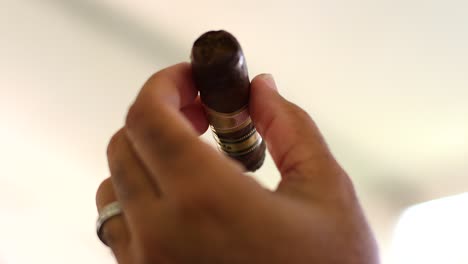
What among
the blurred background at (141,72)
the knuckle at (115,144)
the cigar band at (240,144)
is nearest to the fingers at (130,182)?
the knuckle at (115,144)

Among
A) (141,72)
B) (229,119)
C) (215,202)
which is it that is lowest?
(215,202)

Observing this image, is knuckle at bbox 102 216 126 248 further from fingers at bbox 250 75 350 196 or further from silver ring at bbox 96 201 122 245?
fingers at bbox 250 75 350 196

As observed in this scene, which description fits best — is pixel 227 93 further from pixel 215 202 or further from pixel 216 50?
pixel 215 202

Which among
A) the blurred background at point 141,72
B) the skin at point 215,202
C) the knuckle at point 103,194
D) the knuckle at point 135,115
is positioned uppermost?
the blurred background at point 141,72

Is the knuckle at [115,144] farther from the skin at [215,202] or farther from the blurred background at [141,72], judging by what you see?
the blurred background at [141,72]

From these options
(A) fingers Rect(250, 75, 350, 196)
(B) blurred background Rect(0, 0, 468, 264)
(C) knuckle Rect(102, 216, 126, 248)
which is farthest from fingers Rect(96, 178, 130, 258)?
(B) blurred background Rect(0, 0, 468, 264)

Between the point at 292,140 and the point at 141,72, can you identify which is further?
the point at 141,72

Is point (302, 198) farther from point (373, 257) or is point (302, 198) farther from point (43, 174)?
point (43, 174)

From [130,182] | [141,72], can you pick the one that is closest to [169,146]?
[130,182]
